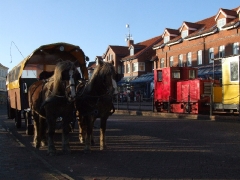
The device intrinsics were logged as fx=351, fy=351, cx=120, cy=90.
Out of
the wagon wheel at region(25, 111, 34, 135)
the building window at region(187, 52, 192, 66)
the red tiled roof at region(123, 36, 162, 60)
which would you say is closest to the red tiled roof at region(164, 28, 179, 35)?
the building window at region(187, 52, 192, 66)

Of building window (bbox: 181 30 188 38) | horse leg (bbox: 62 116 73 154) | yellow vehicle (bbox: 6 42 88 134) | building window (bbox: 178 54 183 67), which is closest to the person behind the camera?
horse leg (bbox: 62 116 73 154)

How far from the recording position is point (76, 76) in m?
8.80

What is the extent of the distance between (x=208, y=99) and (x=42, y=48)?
12379 mm

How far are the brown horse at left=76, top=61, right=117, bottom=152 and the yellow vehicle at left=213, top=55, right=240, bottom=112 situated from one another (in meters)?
9.97

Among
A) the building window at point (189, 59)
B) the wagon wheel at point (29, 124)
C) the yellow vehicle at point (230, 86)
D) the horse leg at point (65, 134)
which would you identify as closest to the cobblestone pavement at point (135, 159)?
the horse leg at point (65, 134)

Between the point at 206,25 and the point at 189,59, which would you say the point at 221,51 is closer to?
the point at 189,59

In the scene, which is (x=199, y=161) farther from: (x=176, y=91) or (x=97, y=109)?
(x=176, y=91)

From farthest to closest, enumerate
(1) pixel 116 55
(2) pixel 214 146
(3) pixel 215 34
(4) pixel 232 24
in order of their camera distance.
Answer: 1. (1) pixel 116 55
2. (3) pixel 215 34
3. (4) pixel 232 24
4. (2) pixel 214 146

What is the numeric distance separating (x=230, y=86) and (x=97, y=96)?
1085 cm

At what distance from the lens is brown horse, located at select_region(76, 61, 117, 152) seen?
8734 millimetres

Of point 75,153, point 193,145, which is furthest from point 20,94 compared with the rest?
point 193,145

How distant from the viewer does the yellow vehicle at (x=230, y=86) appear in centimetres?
1750

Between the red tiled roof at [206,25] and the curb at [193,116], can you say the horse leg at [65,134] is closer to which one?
the curb at [193,116]

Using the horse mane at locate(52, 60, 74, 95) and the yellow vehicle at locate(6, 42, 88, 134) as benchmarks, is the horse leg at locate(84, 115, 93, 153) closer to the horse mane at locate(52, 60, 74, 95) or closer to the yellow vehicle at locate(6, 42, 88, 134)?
the horse mane at locate(52, 60, 74, 95)
